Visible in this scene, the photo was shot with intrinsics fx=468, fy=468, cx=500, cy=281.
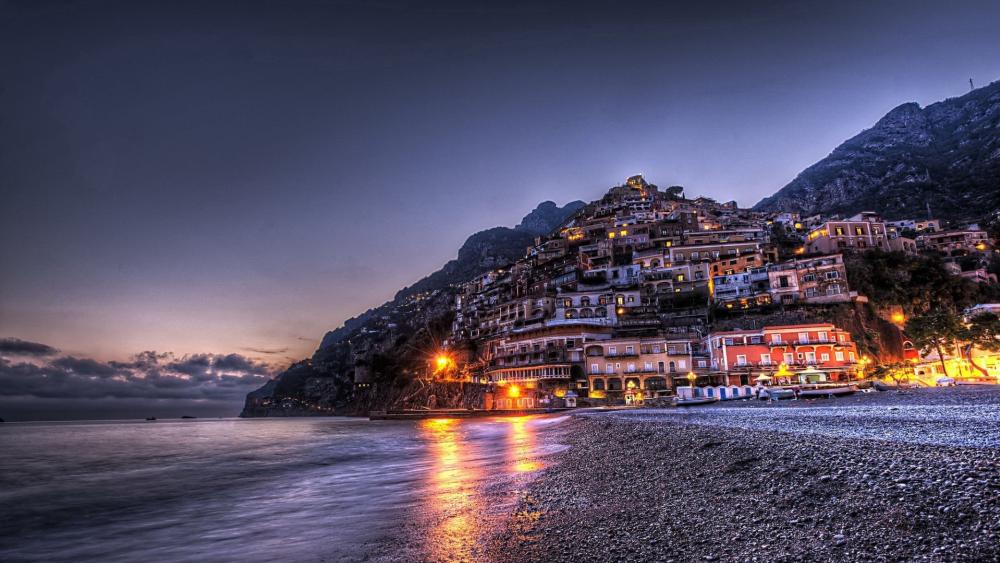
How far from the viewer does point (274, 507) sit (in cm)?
1914

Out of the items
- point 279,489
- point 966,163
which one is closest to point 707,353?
point 279,489

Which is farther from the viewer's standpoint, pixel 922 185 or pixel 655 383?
pixel 922 185

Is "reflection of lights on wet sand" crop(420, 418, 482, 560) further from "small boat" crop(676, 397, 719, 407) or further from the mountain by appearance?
the mountain

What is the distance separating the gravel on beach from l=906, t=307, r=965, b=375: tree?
4767 cm

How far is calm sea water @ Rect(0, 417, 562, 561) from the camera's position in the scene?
12.7 m

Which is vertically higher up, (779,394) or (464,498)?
(779,394)

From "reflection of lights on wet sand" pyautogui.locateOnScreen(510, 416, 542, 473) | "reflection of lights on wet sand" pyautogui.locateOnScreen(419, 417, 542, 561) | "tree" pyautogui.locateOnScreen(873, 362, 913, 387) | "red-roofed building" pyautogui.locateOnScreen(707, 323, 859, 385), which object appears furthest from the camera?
"red-roofed building" pyautogui.locateOnScreen(707, 323, 859, 385)

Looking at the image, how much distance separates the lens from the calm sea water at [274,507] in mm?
12672

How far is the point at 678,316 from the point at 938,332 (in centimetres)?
3391

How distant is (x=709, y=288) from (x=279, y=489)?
267ft

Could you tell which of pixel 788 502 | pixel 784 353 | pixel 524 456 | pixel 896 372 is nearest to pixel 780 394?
pixel 784 353

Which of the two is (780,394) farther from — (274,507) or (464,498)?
(274,507)

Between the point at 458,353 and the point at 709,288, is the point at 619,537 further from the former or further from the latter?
the point at 458,353

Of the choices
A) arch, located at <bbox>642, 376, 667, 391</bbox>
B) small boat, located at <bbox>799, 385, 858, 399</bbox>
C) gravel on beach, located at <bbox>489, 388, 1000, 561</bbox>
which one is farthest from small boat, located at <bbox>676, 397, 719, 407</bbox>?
gravel on beach, located at <bbox>489, 388, 1000, 561</bbox>
